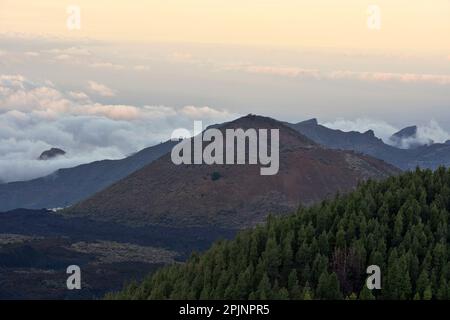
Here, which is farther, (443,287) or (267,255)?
(267,255)

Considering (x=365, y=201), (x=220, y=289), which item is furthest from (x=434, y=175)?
(x=220, y=289)

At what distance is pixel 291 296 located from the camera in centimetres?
10181

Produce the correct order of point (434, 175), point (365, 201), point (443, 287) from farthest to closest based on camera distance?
point (434, 175) → point (365, 201) → point (443, 287)

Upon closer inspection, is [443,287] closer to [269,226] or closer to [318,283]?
[318,283]

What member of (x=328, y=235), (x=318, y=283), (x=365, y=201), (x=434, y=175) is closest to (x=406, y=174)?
(x=434, y=175)

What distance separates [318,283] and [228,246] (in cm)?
2512

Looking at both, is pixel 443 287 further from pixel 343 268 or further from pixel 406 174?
pixel 406 174

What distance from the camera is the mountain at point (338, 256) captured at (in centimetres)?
10288

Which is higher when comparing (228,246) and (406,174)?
(406,174)

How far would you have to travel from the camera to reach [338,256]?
11194 cm

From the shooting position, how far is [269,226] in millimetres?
132500

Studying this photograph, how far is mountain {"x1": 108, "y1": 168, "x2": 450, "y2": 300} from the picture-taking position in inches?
4050
